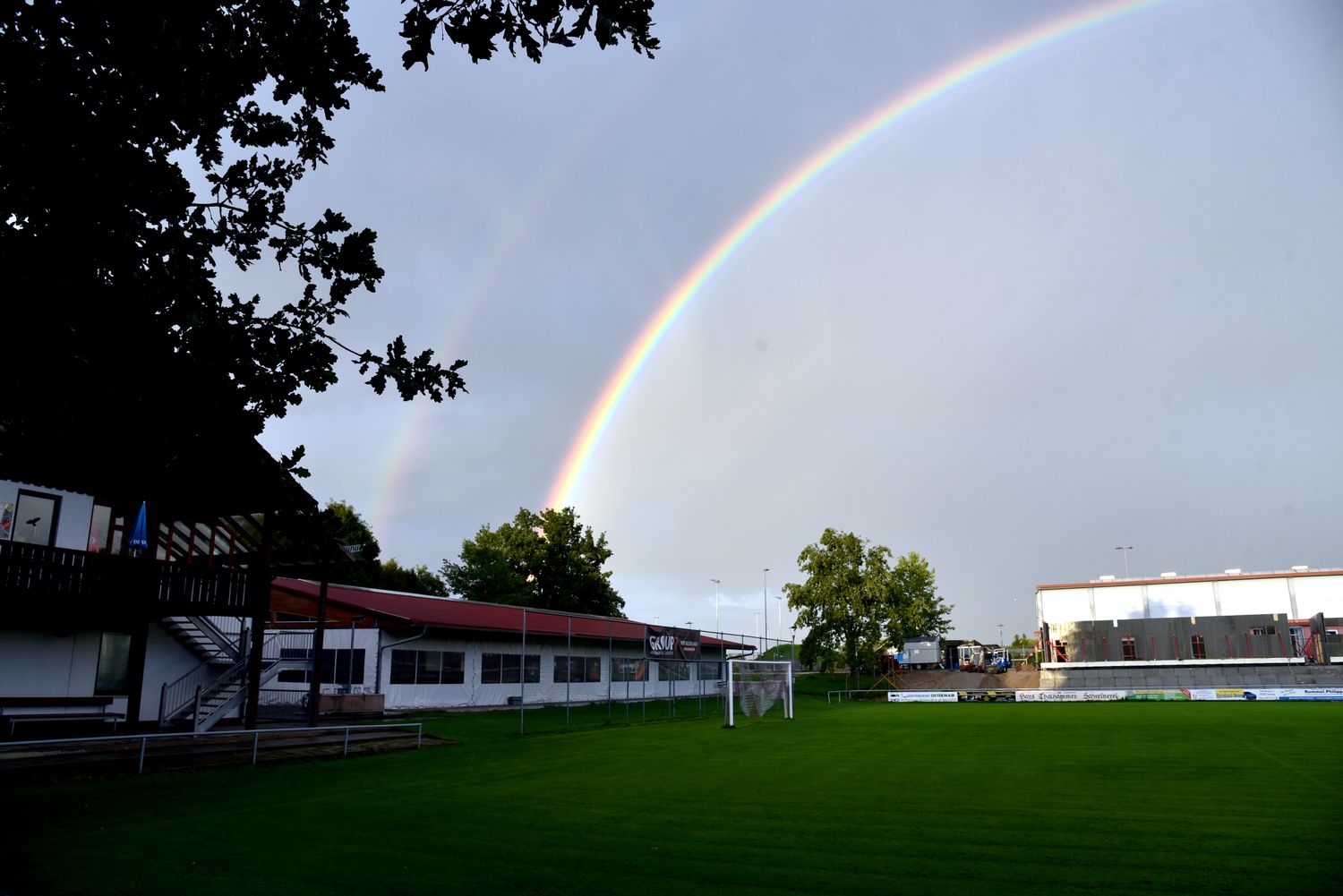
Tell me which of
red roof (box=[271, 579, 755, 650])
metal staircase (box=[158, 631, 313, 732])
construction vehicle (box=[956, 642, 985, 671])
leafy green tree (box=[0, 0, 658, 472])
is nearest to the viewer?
leafy green tree (box=[0, 0, 658, 472])

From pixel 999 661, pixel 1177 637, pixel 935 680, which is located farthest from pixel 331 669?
pixel 999 661

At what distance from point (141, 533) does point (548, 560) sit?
42.2 m

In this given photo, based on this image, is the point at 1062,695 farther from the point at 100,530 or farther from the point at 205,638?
the point at 100,530

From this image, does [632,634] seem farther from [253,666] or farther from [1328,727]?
[1328,727]

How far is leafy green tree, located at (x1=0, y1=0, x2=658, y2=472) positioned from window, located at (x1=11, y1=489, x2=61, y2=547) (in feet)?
57.4

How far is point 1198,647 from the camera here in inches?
2419

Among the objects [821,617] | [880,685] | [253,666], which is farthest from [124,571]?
[880,685]

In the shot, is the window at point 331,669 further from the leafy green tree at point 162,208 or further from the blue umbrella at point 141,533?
the leafy green tree at point 162,208

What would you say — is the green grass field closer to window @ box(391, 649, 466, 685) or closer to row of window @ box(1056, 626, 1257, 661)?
window @ box(391, 649, 466, 685)

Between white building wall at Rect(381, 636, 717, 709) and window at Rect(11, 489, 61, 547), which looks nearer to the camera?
window at Rect(11, 489, 61, 547)

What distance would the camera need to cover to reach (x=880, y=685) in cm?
6259


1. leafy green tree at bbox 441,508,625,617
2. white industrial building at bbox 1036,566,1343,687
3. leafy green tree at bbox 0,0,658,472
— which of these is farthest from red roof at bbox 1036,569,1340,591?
leafy green tree at bbox 0,0,658,472

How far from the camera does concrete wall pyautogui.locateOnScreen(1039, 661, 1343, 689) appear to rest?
53656 millimetres

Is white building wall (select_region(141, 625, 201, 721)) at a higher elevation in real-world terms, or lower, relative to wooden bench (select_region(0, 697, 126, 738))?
higher
